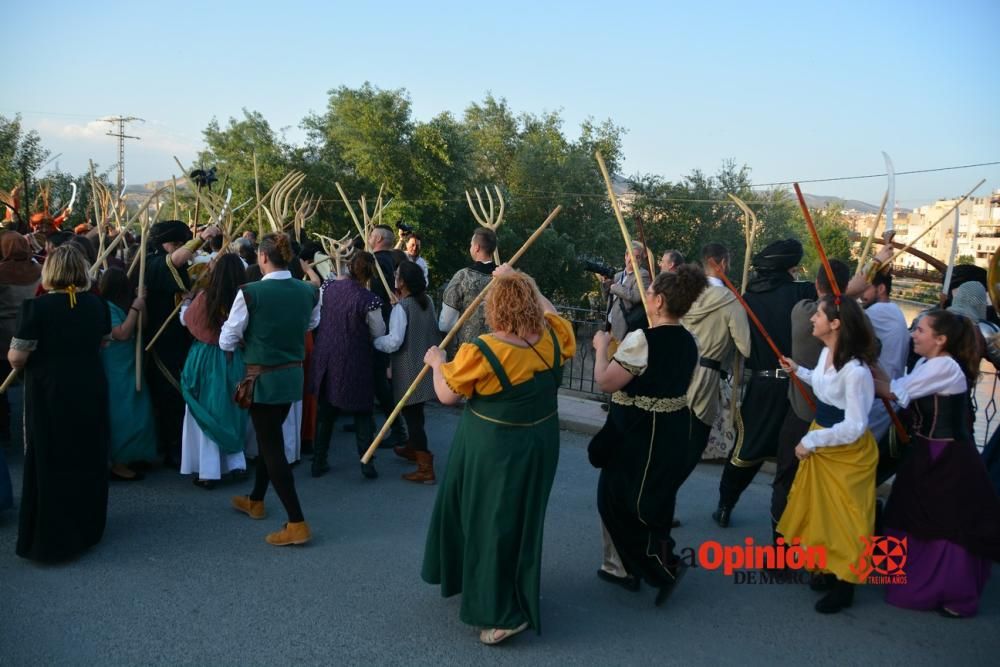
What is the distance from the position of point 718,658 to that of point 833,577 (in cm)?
94

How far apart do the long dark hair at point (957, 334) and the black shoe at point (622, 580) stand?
79.4 inches

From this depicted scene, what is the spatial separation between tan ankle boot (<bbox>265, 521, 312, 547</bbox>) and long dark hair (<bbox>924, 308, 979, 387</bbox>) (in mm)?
3603

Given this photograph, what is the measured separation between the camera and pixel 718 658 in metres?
3.66

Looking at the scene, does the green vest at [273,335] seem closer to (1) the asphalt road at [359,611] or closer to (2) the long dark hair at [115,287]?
(1) the asphalt road at [359,611]

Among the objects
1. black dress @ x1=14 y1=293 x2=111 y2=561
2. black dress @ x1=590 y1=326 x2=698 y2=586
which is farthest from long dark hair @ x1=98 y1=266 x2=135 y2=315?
black dress @ x1=590 y1=326 x2=698 y2=586

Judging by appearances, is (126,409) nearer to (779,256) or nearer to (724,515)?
(724,515)

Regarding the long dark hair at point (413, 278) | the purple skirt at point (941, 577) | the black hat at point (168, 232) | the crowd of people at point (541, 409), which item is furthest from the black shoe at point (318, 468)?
the purple skirt at point (941, 577)

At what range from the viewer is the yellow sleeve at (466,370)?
3420 mm

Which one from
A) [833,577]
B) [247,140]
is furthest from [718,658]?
[247,140]

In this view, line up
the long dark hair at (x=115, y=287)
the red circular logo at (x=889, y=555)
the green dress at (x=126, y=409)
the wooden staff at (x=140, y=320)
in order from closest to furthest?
the red circular logo at (x=889, y=555)
the wooden staff at (x=140, y=320)
the long dark hair at (x=115, y=287)
the green dress at (x=126, y=409)

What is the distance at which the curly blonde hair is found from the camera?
3439mm

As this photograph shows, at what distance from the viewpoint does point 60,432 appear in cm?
439

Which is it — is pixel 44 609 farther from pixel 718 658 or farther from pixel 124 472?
pixel 718 658

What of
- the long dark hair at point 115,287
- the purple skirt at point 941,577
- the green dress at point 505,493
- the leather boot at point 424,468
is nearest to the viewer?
the green dress at point 505,493
